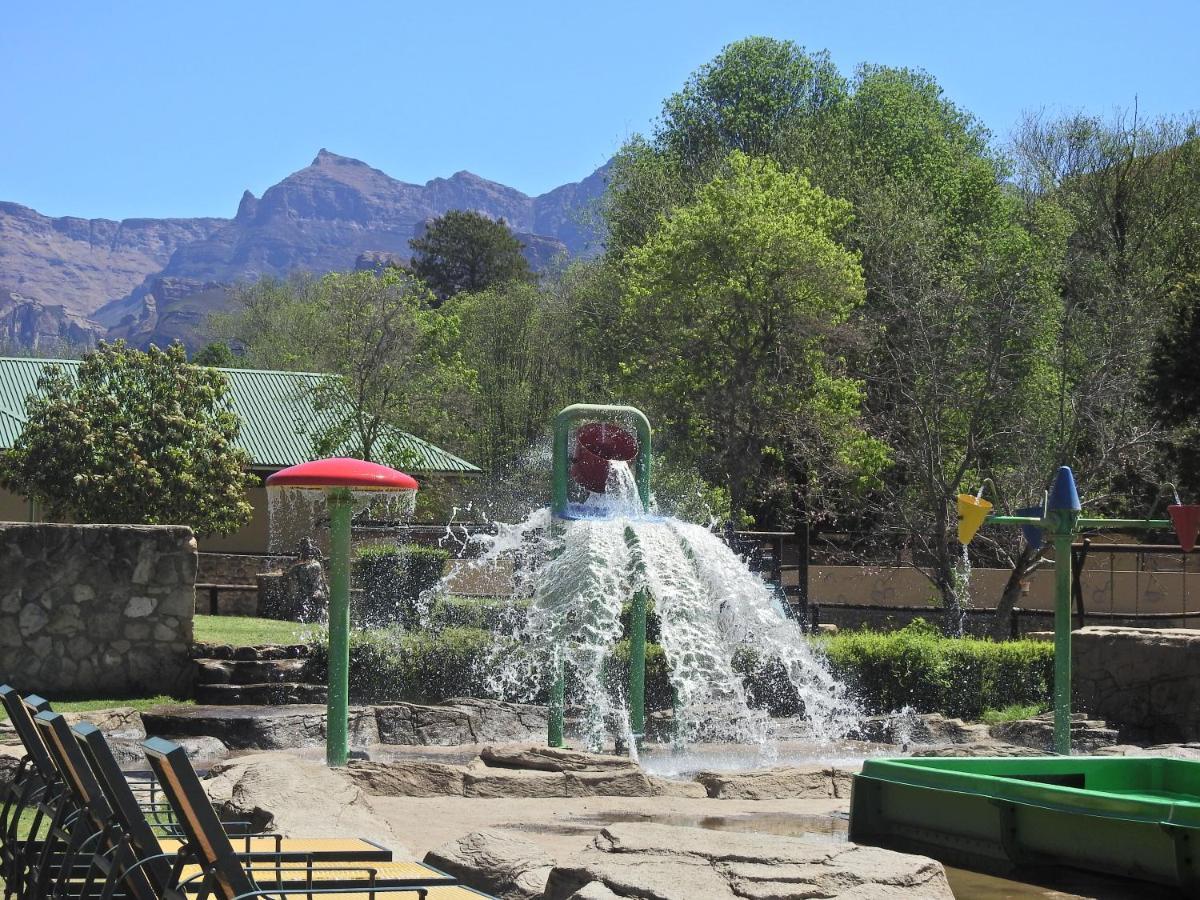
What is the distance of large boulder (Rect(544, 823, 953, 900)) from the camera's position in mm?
5785

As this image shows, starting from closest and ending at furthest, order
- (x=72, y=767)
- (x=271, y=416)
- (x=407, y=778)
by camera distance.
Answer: (x=72, y=767)
(x=407, y=778)
(x=271, y=416)

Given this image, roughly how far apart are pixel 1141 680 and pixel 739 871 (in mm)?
11051

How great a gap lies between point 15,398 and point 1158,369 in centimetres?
2709

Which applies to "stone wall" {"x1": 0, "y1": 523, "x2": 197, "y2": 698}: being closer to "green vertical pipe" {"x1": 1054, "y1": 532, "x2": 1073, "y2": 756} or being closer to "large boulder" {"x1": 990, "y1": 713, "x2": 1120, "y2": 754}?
"large boulder" {"x1": 990, "y1": 713, "x2": 1120, "y2": 754}

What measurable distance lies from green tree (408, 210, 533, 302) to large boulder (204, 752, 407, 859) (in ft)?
267

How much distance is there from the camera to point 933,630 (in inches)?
898

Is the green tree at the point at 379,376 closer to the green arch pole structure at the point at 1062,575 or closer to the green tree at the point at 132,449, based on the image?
the green tree at the point at 132,449

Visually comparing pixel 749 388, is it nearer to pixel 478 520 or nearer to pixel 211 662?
pixel 478 520

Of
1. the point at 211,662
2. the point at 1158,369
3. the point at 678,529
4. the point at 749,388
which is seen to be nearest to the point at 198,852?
the point at 678,529

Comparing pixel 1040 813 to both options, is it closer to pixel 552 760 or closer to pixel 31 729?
pixel 552 760

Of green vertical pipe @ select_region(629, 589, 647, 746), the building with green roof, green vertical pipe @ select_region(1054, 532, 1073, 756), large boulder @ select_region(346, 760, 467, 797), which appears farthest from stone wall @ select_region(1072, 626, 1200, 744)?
the building with green roof

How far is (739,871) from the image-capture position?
19.7 feet

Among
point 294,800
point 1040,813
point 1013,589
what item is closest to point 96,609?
point 294,800

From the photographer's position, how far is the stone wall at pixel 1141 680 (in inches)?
608
